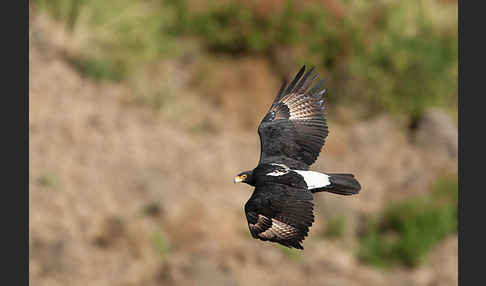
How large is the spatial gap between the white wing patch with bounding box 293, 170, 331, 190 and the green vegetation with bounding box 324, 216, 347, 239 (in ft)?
26.4

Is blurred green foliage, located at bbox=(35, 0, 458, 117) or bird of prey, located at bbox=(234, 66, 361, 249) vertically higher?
blurred green foliage, located at bbox=(35, 0, 458, 117)

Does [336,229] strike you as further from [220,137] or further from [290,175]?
[290,175]

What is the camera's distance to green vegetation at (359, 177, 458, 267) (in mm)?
15547

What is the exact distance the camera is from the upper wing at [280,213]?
6.99 metres

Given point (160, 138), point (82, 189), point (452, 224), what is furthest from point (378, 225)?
point (82, 189)

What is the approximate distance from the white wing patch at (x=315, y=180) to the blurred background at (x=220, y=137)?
6087mm

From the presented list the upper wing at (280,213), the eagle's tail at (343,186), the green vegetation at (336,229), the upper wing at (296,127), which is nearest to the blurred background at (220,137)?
the green vegetation at (336,229)

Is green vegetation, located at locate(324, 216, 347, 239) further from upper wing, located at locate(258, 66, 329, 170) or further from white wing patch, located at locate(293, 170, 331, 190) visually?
white wing patch, located at locate(293, 170, 331, 190)

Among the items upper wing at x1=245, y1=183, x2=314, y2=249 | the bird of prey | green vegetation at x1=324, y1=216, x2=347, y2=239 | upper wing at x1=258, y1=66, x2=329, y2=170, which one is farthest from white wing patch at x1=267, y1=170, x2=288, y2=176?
green vegetation at x1=324, y1=216, x2=347, y2=239

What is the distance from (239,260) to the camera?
14297 mm

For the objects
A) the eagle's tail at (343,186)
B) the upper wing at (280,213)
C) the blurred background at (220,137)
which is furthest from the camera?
the blurred background at (220,137)

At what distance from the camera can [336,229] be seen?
51.2 feet

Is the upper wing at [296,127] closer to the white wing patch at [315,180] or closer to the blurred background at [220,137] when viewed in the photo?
the white wing patch at [315,180]

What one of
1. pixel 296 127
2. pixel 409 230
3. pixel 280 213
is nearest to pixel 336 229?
pixel 409 230
